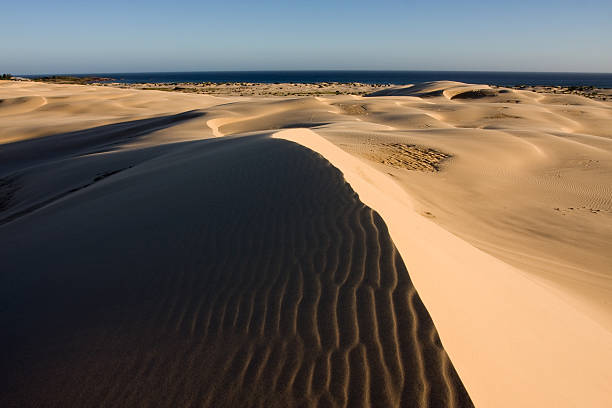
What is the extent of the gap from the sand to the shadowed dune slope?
0.05 ft

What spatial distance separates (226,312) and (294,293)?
58cm

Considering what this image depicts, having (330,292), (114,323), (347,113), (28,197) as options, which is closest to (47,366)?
(114,323)

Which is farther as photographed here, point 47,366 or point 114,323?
point 114,323

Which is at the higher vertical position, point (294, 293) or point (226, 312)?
point (294, 293)

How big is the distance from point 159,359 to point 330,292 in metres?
1.37

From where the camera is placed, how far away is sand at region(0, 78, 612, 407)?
246cm

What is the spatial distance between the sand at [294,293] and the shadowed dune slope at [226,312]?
15mm

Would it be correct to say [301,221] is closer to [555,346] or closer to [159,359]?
[159,359]

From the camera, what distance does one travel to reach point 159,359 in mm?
2719

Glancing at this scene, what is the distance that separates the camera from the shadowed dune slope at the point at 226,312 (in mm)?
2398

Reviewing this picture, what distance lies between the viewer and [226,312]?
309 centimetres

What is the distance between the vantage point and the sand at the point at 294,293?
2.46m

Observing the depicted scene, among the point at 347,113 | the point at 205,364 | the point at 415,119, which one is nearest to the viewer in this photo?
the point at 205,364

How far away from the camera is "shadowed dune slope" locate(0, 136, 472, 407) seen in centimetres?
240
